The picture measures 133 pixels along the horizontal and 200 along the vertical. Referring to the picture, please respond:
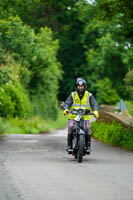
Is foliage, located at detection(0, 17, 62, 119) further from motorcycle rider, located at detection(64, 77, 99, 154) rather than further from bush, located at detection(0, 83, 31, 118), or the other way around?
motorcycle rider, located at detection(64, 77, 99, 154)

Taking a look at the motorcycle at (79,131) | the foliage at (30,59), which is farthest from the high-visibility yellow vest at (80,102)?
the foliage at (30,59)

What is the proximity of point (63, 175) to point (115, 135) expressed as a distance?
791 cm

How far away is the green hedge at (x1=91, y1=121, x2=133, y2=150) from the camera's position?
18.1 metres

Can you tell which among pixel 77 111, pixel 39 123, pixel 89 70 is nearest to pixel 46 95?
pixel 39 123

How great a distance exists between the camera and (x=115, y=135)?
1906 cm

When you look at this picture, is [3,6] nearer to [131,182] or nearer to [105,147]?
[105,147]

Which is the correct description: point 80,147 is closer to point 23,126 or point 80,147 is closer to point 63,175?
point 63,175

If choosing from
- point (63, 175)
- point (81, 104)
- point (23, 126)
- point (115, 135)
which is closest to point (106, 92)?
point (23, 126)

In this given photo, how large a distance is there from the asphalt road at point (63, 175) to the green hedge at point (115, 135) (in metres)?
1.20

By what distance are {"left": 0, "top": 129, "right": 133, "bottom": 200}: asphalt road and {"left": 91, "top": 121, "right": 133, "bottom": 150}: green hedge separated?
1.20m

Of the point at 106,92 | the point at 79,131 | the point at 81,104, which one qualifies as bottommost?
the point at 79,131

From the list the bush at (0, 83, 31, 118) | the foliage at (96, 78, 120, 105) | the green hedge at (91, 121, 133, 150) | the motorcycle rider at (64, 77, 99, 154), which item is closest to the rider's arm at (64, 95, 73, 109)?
the motorcycle rider at (64, 77, 99, 154)

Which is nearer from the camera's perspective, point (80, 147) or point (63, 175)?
point (63, 175)

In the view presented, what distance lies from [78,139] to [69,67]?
6045 cm
